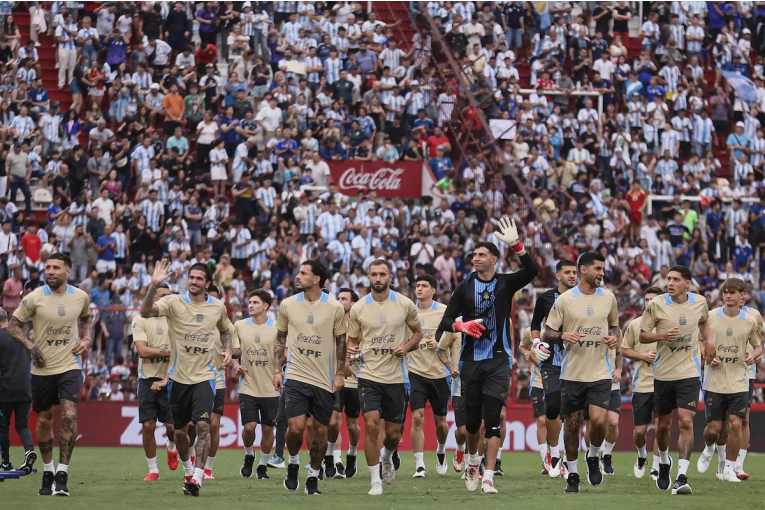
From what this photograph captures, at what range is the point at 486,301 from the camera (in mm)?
15219

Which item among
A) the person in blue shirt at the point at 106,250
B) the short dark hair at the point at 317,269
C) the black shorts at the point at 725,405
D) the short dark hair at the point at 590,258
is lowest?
the black shorts at the point at 725,405

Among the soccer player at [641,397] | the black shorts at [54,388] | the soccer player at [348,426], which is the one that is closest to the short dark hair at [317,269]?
the soccer player at [348,426]

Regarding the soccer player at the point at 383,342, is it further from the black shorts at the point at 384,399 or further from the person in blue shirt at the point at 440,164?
the person in blue shirt at the point at 440,164

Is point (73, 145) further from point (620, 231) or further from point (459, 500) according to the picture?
point (459, 500)

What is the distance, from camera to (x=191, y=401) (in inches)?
593

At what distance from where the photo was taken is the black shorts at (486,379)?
1508 cm

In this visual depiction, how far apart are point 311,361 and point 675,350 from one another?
4.59 metres

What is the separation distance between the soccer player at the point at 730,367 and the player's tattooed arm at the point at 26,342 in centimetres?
887

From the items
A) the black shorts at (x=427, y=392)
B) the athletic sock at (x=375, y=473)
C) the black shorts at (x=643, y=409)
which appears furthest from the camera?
the black shorts at (x=427, y=392)

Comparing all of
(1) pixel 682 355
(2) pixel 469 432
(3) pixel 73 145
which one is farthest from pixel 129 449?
(1) pixel 682 355

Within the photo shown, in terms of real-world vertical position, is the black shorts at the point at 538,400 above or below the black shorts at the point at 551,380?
below

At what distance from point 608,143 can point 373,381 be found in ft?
67.9

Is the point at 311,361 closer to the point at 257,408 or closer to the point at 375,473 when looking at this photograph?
the point at 375,473

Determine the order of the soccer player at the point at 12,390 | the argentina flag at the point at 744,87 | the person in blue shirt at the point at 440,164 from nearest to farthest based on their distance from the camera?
the soccer player at the point at 12,390
the person in blue shirt at the point at 440,164
the argentina flag at the point at 744,87
